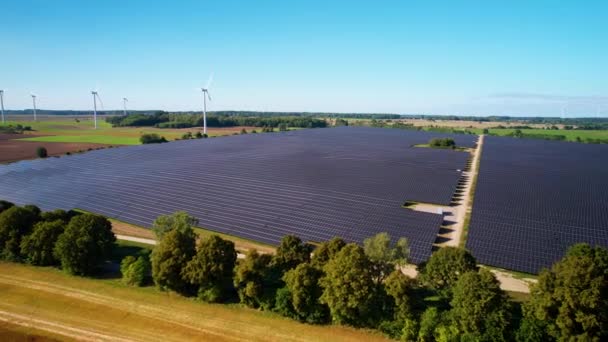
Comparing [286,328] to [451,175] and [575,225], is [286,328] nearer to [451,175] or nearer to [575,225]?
[575,225]

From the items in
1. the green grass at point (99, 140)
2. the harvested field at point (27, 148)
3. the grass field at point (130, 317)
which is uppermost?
the green grass at point (99, 140)

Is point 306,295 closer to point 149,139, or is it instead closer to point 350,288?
point 350,288

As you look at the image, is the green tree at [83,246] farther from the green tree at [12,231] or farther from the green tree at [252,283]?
the green tree at [252,283]

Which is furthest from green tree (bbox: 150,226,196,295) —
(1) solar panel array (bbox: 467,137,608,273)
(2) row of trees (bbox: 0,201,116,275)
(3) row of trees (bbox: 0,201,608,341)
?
(1) solar panel array (bbox: 467,137,608,273)

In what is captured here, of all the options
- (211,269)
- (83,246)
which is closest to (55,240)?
(83,246)

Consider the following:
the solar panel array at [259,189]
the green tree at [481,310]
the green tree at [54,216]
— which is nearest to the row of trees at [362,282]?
the green tree at [481,310]

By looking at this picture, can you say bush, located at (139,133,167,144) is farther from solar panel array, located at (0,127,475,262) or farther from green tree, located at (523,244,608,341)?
green tree, located at (523,244,608,341)

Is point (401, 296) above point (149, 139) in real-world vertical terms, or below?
below
